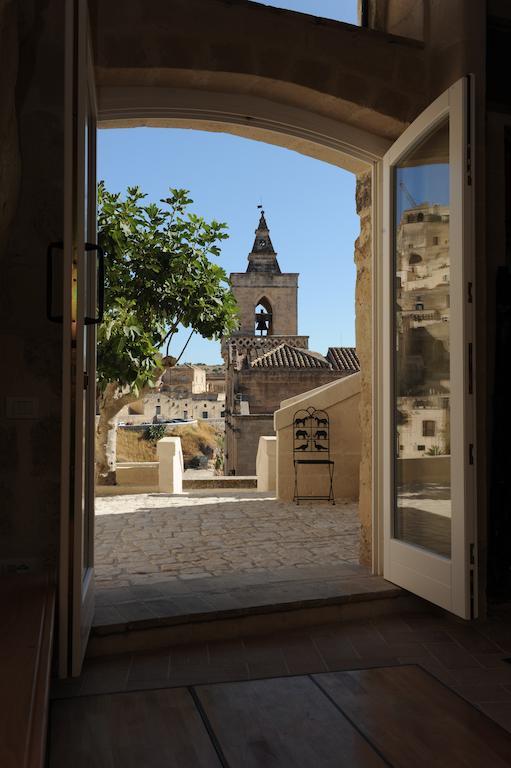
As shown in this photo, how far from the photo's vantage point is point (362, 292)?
423 centimetres

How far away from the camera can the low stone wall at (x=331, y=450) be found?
24.9 feet

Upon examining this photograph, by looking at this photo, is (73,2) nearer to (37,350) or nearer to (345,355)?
(37,350)

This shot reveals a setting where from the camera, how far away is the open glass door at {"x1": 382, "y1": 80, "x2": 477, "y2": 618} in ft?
9.95

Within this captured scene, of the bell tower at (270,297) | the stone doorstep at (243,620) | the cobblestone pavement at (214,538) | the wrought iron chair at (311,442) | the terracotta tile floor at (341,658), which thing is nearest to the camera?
the terracotta tile floor at (341,658)

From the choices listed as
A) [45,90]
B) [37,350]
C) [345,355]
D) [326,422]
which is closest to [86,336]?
[37,350]

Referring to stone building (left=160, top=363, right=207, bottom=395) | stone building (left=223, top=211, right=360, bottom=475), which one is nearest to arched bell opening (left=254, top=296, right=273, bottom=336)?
stone building (left=223, top=211, right=360, bottom=475)

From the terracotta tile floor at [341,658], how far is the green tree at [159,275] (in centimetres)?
639

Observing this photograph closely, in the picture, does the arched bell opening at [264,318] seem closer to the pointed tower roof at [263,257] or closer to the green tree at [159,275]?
the pointed tower roof at [263,257]

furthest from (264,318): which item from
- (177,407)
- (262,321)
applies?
(177,407)

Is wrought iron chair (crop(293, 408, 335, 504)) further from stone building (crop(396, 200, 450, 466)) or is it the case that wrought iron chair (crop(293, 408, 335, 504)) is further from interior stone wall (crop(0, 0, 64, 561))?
interior stone wall (crop(0, 0, 64, 561))

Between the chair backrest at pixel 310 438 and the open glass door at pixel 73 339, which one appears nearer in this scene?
the open glass door at pixel 73 339

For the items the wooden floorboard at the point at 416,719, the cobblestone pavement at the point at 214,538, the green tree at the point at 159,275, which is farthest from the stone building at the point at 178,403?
the wooden floorboard at the point at 416,719

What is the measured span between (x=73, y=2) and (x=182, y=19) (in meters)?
1.08

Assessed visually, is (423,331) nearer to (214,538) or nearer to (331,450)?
(214,538)
